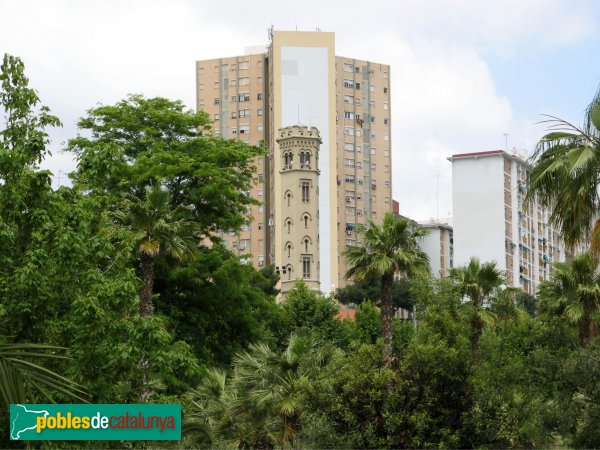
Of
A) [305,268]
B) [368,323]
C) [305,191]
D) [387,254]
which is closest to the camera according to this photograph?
[387,254]

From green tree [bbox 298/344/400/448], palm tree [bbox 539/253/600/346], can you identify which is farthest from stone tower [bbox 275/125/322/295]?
green tree [bbox 298/344/400/448]

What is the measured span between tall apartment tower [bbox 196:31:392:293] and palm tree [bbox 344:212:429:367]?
85.9 meters

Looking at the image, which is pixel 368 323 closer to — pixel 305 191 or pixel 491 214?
pixel 305 191

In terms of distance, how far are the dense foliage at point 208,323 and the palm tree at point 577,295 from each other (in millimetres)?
82

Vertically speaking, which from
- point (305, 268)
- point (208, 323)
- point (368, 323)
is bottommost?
point (208, 323)

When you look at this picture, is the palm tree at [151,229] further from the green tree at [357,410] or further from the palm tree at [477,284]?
the palm tree at [477,284]

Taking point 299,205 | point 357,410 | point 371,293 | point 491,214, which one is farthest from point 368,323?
point 491,214

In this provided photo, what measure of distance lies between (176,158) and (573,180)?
25.5m

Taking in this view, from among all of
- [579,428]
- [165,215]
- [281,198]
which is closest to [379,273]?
[165,215]

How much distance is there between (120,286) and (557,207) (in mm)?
6970

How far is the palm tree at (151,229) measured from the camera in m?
33.2

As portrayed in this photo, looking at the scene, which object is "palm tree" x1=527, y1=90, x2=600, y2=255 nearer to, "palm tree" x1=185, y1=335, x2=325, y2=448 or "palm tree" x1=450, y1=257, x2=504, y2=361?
"palm tree" x1=185, y1=335, x2=325, y2=448

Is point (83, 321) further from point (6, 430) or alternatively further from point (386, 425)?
point (386, 425)

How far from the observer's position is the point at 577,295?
1617 inches
